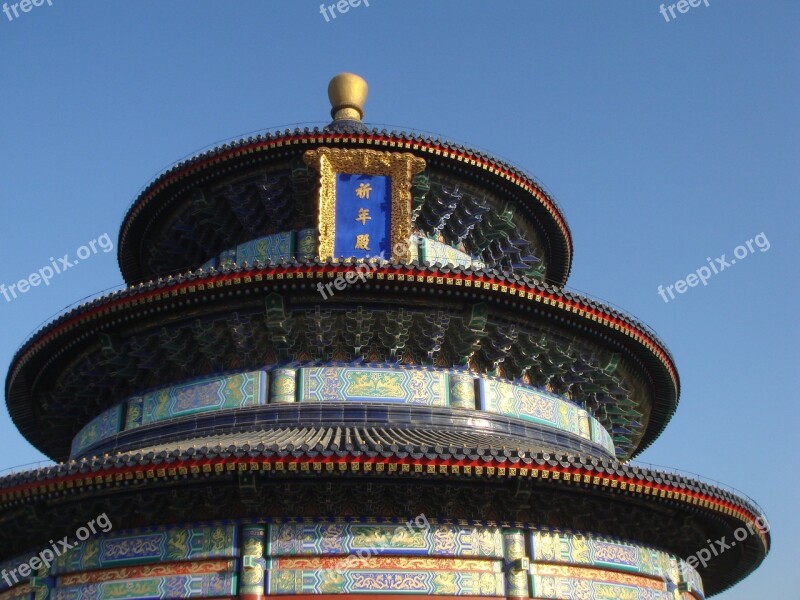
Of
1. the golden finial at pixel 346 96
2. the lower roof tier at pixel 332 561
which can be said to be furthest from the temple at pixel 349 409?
the golden finial at pixel 346 96

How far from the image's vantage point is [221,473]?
13578 mm

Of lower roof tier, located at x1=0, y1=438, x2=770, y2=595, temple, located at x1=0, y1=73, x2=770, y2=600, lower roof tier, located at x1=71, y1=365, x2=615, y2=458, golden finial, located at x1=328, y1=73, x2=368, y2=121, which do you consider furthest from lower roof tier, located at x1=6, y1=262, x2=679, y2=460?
golden finial, located at x1=328, y1=73, x2=368, y2=121

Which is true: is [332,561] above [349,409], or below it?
below

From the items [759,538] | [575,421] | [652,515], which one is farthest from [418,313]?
[759,538]

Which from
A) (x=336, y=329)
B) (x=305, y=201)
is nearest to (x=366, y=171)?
(x=305, y=201)

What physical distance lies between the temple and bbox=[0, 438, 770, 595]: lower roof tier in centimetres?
5

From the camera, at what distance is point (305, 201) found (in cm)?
2067

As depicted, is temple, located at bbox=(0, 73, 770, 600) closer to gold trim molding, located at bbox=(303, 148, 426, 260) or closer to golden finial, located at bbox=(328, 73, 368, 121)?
gold trim molding, located at bbox=(303, 148, 426, 260)

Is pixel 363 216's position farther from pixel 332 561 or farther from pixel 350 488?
pixel 332 561

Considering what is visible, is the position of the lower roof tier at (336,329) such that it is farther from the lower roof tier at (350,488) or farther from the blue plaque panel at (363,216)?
the blue plaque panel at (363,216)

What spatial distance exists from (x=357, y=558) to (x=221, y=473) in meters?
2.44

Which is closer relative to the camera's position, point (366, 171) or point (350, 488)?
point (350, 488)

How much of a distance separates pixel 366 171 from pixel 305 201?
5.43 feet

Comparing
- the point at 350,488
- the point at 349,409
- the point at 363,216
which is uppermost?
the point at 363,216
